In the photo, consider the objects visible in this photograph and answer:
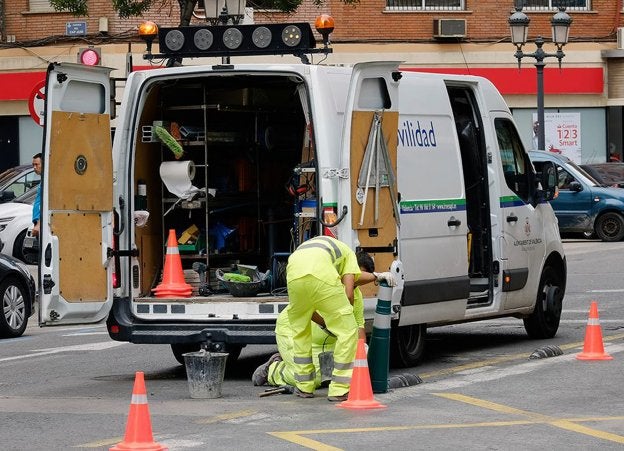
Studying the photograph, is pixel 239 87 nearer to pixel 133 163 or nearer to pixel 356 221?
pixel 133 163

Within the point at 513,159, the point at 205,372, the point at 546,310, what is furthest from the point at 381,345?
the point at 546,310

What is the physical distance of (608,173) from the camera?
102ft

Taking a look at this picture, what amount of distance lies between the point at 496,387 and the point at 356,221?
1593 millimetres

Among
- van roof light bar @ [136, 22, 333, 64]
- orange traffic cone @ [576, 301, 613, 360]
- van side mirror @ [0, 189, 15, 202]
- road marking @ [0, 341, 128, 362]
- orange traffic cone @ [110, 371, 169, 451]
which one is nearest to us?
orange traffic cone @ [110, 371, 169, 451]

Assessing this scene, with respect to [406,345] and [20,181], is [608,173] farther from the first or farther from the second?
[406,345]

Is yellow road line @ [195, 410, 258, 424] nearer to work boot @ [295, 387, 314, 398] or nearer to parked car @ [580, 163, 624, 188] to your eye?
work boot @ [295, 387, 314, 398]

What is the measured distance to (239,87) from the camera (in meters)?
13.1

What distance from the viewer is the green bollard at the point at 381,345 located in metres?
10.9

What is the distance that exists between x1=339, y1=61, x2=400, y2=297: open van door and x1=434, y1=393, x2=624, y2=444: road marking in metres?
1.36

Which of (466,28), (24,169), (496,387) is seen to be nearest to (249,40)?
(496,387)

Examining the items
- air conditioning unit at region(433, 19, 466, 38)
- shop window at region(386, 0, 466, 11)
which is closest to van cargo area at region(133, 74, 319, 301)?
air conditioning unit at region(433, 19, 466, 38)

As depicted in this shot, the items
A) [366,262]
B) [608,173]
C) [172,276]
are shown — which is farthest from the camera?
[608,173]

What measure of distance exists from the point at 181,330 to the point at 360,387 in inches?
81.1

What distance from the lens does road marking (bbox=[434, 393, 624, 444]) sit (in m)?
9.16
